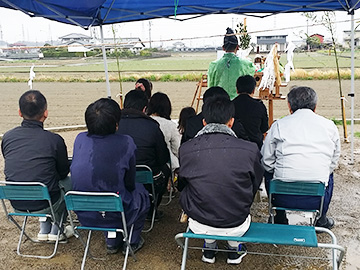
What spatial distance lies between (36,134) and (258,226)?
1938 millimetres

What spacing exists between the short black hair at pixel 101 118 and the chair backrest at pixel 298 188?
4.40 feet

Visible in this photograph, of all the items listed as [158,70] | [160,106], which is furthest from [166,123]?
[158,70]

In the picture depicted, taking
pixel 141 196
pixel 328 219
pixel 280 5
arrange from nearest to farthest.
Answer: pixel 141 196, pixel 328 219, pixel 280 5

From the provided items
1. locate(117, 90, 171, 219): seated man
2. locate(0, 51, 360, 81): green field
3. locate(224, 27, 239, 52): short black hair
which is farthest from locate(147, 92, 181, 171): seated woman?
locate(0, 51, 360, 81): green field

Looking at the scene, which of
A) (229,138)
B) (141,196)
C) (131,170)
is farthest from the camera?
(141,196)

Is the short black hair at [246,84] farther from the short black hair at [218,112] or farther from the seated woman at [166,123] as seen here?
the short black hair at [218,112]

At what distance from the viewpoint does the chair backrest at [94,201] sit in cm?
241

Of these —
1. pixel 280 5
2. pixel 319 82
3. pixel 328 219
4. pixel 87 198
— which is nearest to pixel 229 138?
pixel 87 198

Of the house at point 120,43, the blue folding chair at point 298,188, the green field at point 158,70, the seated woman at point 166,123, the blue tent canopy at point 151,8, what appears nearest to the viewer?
the blue folding chair at point 298,188

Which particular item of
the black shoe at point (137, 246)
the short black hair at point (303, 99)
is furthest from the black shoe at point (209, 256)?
the short black hair at point (303, 99)

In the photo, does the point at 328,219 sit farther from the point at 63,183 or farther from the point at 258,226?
the point at 63,183

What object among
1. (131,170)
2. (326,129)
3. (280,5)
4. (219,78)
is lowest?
(131,170)

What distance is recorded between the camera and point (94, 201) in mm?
2447

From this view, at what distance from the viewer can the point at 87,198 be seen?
8.04 ft
